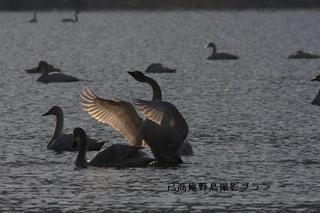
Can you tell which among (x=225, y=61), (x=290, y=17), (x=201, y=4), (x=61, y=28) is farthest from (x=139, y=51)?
(x=201, y=4)

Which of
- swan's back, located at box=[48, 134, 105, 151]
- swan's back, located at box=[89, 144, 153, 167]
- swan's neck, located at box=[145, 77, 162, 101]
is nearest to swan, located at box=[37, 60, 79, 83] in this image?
swan's back, located at box=[48, 134, 105, 151]

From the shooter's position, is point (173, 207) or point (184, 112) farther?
point (184, 112)

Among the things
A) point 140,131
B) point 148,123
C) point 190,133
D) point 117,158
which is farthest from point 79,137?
point 190,133

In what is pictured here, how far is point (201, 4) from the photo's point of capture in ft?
533

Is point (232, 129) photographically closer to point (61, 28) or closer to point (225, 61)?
point (225, 61)

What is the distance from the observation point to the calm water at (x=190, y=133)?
20.1m

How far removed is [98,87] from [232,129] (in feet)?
47.9

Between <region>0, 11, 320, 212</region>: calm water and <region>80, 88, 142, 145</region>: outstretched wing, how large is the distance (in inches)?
38.6

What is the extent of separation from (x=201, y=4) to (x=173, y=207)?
472 ft

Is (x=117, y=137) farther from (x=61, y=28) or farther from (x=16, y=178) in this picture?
(x=61, y=28)

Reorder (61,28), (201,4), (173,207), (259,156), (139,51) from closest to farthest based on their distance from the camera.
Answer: (173,207), (259,156), (139,51), (61,28), (201,4)

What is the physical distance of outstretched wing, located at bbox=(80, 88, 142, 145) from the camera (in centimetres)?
2381

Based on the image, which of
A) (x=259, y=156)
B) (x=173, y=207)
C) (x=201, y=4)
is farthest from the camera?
(x=201, y=4)

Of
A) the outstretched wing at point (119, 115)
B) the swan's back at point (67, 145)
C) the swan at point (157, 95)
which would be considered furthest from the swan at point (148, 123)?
the swan's back at point (67, 145)
